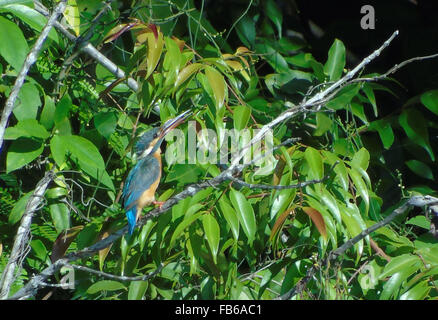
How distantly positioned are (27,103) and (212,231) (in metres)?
0.95

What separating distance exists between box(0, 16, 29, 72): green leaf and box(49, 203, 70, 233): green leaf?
2.07ft

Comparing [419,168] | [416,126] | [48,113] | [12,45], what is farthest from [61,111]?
[419,168]

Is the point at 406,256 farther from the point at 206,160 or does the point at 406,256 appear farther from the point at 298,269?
the point at 206,160

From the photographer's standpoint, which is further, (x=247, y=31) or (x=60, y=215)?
(x=247, y=31)

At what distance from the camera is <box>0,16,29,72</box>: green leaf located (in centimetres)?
227

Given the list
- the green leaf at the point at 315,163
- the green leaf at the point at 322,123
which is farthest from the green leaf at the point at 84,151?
the green leaf at the point at 322,123

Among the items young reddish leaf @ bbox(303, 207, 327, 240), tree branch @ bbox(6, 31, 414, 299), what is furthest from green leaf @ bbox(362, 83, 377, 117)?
young reddish leaf @ bbox(303, 207, 327, 240)

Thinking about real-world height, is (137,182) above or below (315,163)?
below

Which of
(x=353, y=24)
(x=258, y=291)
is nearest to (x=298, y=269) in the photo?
(x=258, y=291)

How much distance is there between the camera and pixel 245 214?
6.89ft

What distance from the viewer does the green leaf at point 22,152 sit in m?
2.38

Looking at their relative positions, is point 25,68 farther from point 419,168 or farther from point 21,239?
point 419,168

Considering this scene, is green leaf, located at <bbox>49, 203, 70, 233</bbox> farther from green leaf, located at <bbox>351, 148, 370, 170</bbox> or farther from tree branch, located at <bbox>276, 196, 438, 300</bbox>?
green leaf, located at <bbox>351, 148, 370, 170</bbox>

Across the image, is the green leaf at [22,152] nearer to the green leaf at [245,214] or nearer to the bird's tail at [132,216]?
the bird's tail at [132,216]
